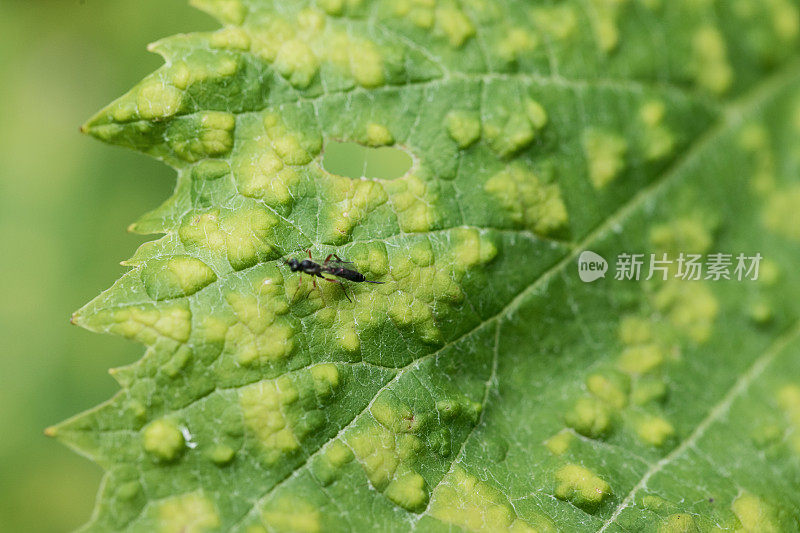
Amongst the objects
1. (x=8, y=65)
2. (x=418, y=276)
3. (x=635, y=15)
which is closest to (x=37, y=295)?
(x=8, y=65)

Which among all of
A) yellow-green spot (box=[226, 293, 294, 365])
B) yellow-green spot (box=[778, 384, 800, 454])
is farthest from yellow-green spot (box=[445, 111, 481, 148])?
yellow-green spot (box=[778, 384, 800, 454])

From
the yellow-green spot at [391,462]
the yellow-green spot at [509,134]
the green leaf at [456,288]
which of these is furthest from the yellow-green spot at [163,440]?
the yellow-green spot at [509,134]

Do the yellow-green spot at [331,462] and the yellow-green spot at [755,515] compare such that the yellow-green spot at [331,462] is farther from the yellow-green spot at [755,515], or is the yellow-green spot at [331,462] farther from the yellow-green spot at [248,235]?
the yellow-green spot at [755,515]

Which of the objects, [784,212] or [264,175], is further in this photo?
[784,212]

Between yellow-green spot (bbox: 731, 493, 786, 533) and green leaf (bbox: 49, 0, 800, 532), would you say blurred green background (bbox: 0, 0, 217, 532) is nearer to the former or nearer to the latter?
green leaf (bbox: 49, 0, 800, 532)

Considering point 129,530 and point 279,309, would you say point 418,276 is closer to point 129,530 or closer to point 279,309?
point 279,309

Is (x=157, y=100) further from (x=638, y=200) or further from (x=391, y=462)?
(x=638, y=200)

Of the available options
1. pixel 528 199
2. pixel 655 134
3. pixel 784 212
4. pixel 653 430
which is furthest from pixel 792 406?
pixel 528 199
